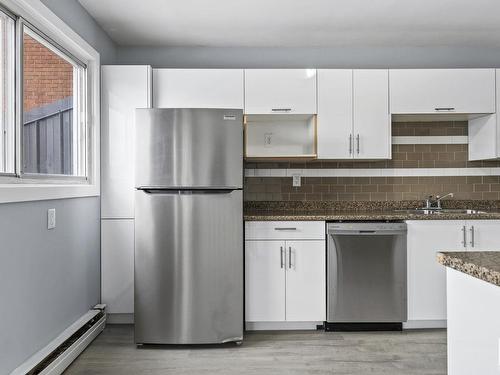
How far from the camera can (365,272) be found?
338 cm

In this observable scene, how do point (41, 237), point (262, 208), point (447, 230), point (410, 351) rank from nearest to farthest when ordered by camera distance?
point (41, 237) → point (410, 351) → point (447, 230) → point (262, 208)

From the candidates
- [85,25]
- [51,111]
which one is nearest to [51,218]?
[51,111]

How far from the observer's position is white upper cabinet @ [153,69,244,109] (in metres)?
3.72

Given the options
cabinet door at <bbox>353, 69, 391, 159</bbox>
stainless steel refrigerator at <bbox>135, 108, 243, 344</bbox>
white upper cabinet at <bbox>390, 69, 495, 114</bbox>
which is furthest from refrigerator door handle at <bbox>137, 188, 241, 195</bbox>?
white upper cabinet at <bbox>390, 69, 495, 114</bbox>

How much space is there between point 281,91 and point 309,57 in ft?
2.05

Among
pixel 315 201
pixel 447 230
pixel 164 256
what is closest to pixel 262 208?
pixel 315 201

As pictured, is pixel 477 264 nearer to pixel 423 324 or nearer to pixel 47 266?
pixel 47 266

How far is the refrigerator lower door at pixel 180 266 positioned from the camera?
10.1ft

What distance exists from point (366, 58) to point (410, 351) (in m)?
2.56

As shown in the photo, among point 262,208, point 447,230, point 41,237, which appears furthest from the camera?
point 262,208

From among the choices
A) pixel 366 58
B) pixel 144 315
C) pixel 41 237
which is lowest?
pixel 144 315

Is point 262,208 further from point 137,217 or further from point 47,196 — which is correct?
point 47,196

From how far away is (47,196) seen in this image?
258cm

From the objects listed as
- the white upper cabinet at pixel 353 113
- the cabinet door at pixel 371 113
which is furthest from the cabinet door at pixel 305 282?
the cabinet door at pixel 371 113
